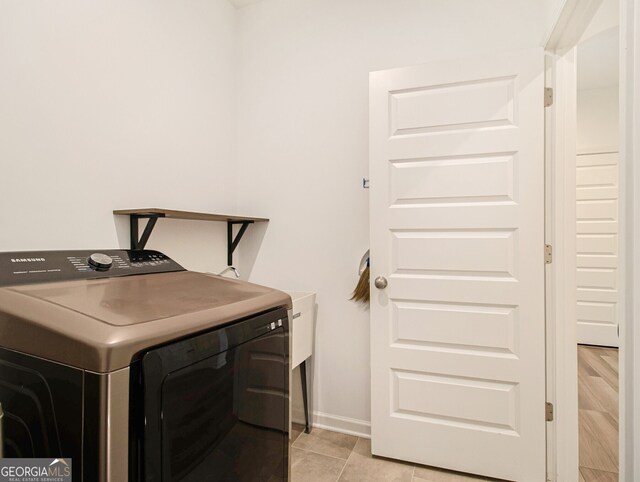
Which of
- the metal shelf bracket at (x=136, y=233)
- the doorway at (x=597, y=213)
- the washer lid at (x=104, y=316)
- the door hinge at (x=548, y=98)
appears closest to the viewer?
the washer lid at (x=104, y=316)

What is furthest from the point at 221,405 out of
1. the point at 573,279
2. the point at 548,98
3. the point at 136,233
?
the point at 548,98

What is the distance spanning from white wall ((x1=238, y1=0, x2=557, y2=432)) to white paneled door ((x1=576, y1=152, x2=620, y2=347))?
322cm

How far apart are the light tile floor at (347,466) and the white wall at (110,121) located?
47.2 inches

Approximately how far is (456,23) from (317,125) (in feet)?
3.06

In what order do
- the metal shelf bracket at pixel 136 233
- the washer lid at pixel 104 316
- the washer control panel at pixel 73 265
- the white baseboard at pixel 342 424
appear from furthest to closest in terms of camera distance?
the white baseboard at pixel 342 424 → the metal shelf bracket at pixel 136 233 → the washer control panel at pixel 73 265 → the washer lid at pixel 104 316

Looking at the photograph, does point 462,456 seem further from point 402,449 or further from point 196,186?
point 196,186

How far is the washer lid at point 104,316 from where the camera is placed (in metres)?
0.65

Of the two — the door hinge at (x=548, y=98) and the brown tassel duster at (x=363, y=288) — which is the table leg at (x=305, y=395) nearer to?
the brown tassel duster at (x=363, y=288)

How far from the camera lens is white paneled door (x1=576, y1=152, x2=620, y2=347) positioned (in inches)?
157

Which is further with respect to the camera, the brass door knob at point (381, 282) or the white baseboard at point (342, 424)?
the white baseboard at point (342, 424)

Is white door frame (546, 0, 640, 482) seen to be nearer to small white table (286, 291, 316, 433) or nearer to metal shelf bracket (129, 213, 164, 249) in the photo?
small white table (286, 291, 316, 433)

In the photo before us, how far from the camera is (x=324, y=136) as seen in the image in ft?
7.27

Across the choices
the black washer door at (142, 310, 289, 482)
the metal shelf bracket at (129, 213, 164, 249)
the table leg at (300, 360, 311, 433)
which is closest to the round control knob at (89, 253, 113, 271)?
the metal shelf bracket at (129, 213, 164, 249)

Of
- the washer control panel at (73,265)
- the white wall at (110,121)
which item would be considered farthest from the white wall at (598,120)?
the washer control panel at (73,265)
